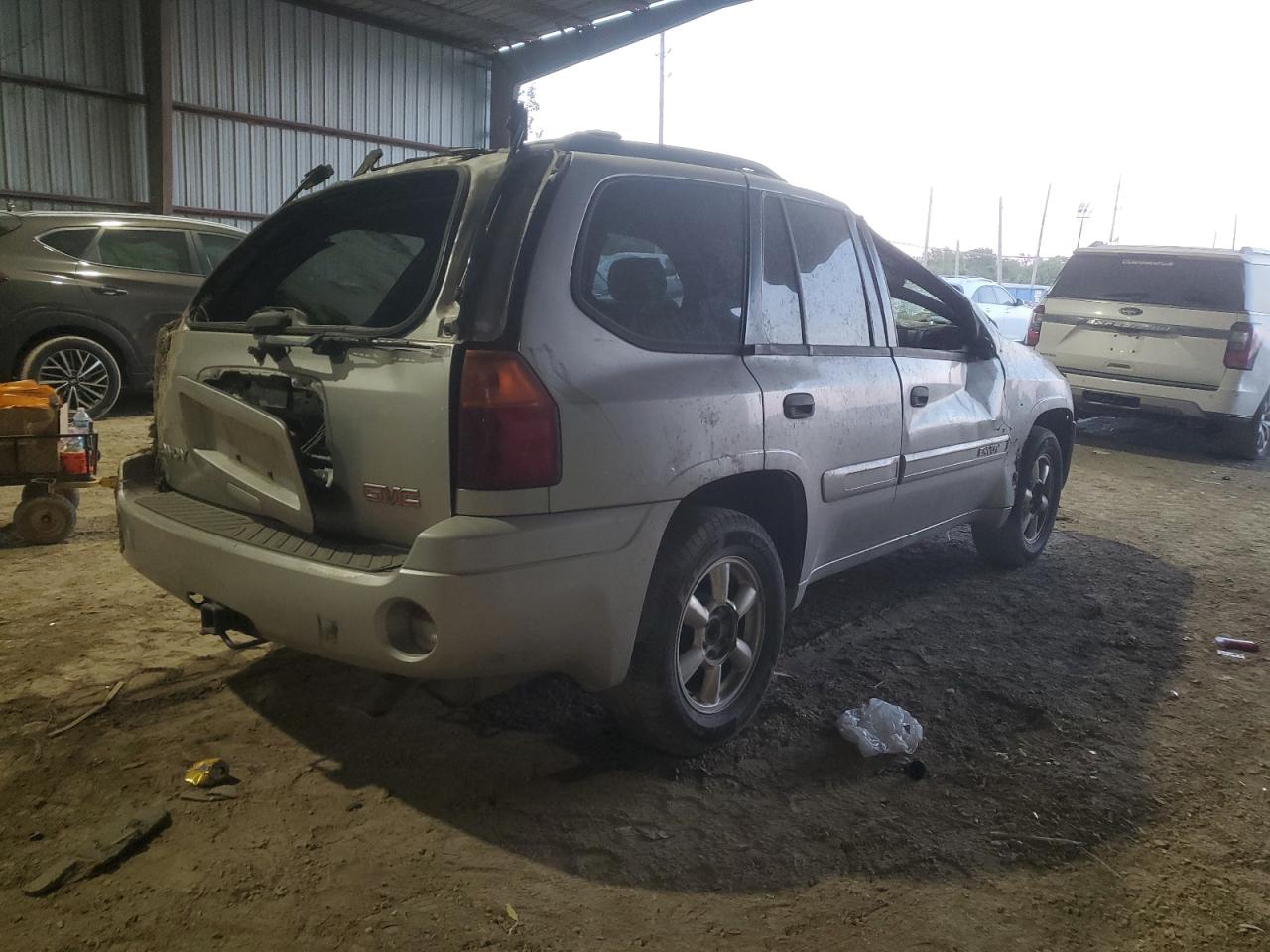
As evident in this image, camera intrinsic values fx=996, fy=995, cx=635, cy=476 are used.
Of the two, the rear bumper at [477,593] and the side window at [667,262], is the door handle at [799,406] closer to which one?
the side window at [667,262]

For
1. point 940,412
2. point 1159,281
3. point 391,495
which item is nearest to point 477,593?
point 391,495

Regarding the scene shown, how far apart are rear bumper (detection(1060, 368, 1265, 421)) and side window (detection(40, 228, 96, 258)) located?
881cm

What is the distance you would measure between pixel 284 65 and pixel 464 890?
50.0ft

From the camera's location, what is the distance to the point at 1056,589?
520 cm

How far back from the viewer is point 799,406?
3275 mm

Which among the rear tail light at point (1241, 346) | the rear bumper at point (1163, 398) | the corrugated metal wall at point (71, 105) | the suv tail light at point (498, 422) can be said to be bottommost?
the rear bumper at point (1163, 398)

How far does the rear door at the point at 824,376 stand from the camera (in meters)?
3.25

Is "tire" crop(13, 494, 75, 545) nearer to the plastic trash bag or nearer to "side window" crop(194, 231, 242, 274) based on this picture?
the plastic trash bag

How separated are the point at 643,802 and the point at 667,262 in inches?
62.5

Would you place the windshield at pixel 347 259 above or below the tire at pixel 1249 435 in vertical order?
above

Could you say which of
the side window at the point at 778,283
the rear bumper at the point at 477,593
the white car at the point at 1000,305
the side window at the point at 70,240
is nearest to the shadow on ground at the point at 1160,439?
the white car at the point at 1000,305

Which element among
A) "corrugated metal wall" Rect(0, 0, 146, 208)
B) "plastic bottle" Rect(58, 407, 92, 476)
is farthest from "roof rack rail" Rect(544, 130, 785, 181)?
"corrugated metal wall" Rect(0, 0, 146, 208)

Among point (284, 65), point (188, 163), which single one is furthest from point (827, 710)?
point (284, 65)

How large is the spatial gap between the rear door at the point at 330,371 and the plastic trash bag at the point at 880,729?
5.36ft
